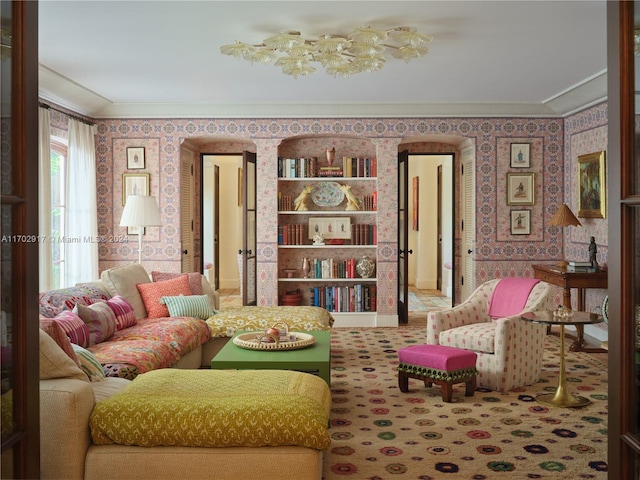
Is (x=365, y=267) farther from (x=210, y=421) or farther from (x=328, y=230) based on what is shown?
(x=210, y=421)

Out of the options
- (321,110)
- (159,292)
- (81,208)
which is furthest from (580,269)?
(81,208)

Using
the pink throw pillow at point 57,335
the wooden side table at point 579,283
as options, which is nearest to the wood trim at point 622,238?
the pink throw pillow at point 57,335

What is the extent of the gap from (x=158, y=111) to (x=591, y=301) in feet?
19.0

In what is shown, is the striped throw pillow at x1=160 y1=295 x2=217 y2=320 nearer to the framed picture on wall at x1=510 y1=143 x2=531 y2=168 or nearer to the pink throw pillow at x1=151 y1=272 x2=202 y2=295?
the pink throw pillow at x1=151 y1=272 x2=202 y2=295

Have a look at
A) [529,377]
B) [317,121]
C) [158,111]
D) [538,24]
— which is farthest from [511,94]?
[158,111]

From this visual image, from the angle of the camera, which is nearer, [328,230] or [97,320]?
[97,320]

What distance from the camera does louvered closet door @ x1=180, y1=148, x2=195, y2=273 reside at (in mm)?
8844

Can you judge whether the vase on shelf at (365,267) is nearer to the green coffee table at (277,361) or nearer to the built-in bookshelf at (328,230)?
the built-in bookshelf at (328,230)

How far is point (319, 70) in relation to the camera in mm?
6523

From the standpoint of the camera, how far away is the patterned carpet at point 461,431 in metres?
3.61

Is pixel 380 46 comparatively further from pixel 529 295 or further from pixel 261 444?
pixel 261 444

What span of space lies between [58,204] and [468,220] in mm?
5281

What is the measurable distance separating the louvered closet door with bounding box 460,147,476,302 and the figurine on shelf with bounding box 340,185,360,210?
60.2 inches

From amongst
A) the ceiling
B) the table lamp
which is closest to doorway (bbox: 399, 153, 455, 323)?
the ceiling
